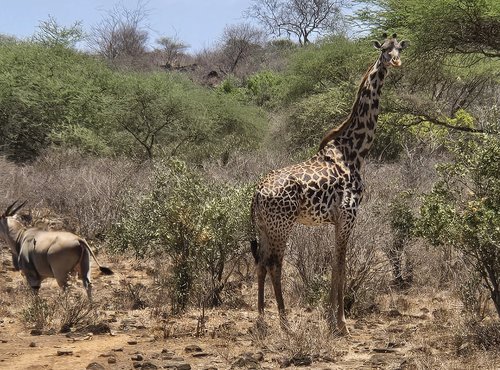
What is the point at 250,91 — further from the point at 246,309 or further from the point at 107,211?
the point at 246,309

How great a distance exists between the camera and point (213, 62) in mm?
53625

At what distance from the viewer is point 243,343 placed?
7.64m

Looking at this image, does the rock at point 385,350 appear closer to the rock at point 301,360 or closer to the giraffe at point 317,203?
the giraffe at point 317,203

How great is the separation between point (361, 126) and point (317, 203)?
41.9 inches

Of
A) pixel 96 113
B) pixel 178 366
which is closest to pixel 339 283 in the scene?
pixel 178 366

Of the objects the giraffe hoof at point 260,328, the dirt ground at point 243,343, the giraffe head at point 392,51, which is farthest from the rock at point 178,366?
the giraffe head at point 392,51

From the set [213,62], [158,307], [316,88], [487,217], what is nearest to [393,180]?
[158,307]

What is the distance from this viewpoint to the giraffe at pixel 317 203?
7965 mm

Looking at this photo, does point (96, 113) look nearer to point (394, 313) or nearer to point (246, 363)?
point (394, 313)

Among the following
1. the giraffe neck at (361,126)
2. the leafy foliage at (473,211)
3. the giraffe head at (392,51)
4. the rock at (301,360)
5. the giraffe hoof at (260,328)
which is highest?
the giraffe head at (392,51)

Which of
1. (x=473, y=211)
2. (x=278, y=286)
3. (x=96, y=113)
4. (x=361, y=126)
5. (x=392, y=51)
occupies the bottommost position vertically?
(x=278, y=286)

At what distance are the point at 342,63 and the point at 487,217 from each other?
60.9ft

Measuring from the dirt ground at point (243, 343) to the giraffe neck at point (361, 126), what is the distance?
170 cm

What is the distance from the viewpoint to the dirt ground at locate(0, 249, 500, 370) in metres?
6.86
